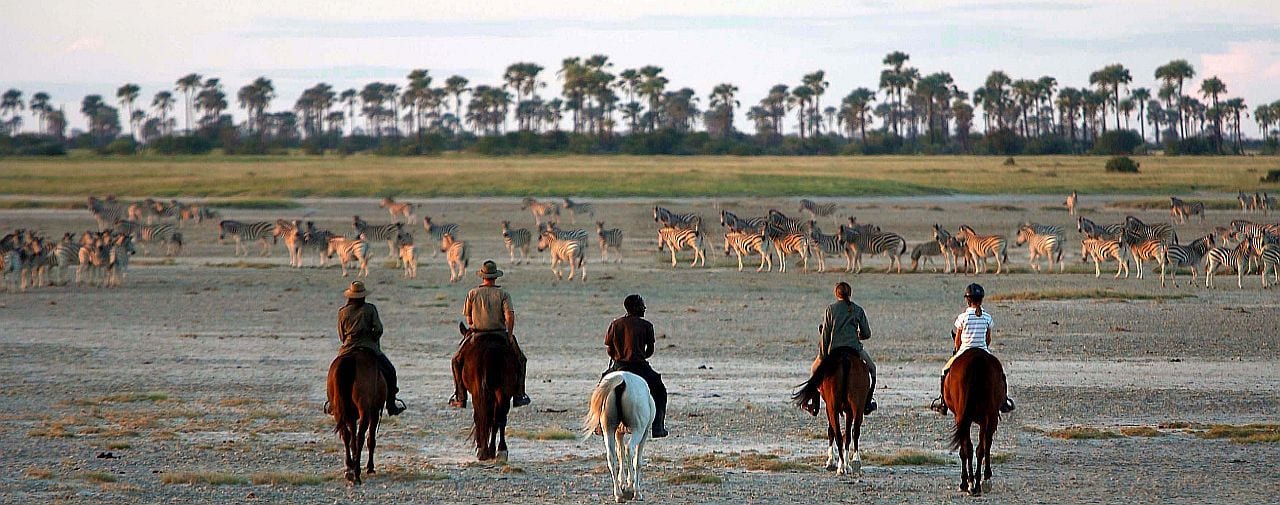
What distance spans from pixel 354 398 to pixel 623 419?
6.23ft

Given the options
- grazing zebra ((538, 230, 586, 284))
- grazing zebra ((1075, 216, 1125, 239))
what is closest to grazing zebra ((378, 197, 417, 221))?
grazing zebra ((538, 230, 586, 284))

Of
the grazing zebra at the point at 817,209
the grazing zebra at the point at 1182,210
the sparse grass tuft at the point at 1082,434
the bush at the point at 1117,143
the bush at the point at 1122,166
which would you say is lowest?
the sparse grass tuft at the point at 1082,434

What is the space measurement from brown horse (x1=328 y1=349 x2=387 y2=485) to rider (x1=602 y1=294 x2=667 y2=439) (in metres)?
1.62

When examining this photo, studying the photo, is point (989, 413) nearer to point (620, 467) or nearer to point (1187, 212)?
point (620, 467)

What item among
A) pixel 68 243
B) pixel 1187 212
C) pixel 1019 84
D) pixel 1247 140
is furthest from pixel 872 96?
pixel 68 243

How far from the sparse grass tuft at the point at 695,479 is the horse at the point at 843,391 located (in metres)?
0.85

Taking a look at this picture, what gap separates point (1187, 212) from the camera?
45.0 metres

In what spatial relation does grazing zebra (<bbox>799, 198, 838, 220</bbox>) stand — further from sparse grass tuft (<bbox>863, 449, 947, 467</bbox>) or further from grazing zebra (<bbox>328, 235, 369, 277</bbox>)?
sparse grass tuft (<bbox>863, 449, 947, 467</bbox>)

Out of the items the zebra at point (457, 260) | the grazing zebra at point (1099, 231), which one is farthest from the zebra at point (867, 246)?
the zebra at point (457, 260)

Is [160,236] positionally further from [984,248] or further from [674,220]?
[984,248]

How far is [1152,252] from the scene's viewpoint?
91.0 feet

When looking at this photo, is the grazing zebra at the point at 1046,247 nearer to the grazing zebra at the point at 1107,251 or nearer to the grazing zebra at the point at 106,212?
the grazing zebra at the point at 1107,251

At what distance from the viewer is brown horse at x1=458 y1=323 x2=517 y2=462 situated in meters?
11.2

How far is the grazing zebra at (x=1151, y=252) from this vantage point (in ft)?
89.5
